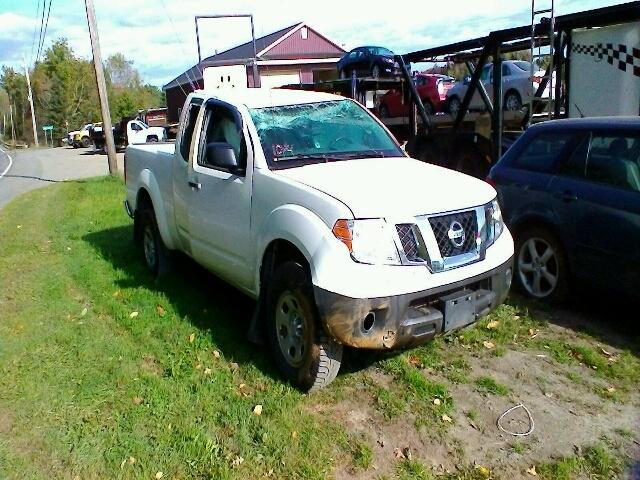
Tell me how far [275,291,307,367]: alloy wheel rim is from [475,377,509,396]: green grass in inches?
46.2

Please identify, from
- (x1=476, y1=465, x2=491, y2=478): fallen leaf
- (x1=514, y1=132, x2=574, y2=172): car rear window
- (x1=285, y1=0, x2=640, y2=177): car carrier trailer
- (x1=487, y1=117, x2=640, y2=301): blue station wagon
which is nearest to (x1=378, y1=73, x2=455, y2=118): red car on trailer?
(x1=285, y1=0, x2=640, y2=177): car carrier trailer

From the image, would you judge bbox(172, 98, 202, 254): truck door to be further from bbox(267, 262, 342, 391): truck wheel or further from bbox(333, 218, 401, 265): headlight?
bbox(333, 218, 401, 265): headlight

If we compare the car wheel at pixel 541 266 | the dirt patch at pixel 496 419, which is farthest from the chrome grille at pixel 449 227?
the car wheel at pixel 541 266

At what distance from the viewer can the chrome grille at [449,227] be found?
146 inches

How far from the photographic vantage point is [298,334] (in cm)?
Result: 403

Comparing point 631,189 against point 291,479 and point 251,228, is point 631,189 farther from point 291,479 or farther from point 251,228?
point 291,479

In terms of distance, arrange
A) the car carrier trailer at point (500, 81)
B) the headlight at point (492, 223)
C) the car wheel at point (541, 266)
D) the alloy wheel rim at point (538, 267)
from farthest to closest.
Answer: the car carrier trailer at point (500, 81)
the alloy wheel rim at point (538, 267)
the car wheel at point (541, 266)
the headlight at point (492, 223)

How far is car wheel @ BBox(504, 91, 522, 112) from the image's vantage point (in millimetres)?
12859

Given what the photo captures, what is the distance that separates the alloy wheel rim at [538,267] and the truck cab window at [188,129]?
10.3ft

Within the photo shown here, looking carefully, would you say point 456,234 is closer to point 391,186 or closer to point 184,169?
point 391,186

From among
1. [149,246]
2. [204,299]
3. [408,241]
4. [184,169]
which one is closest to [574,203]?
[408,241]

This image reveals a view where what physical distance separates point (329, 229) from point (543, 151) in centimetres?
284

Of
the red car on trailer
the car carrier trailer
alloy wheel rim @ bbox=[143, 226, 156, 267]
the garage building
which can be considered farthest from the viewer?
the garage building

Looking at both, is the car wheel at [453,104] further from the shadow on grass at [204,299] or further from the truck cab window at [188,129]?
the truck cab window at [188,129]
